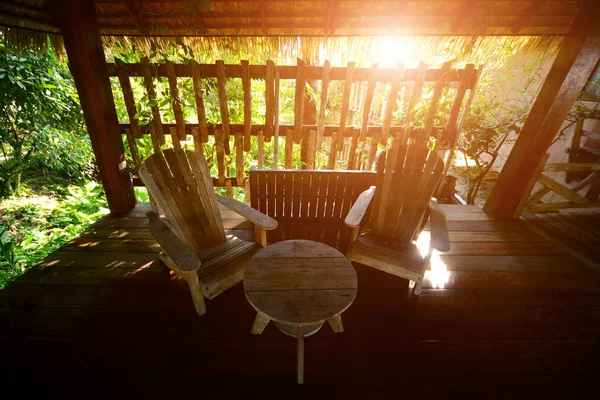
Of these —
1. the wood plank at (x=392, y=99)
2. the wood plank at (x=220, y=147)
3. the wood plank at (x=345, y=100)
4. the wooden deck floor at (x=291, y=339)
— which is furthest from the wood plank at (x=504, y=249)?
the wood plank at (x=220, y=147)

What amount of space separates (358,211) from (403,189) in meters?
0.59

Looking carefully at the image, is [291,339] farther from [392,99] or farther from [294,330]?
[392,99]

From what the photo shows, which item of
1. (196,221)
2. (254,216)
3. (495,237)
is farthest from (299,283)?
(495,237)

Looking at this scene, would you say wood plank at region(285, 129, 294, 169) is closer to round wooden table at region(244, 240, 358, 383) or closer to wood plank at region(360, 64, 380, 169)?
wood plank at region(360, 64, 380, 169)

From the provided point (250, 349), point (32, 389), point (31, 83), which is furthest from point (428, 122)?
point (31, 83)

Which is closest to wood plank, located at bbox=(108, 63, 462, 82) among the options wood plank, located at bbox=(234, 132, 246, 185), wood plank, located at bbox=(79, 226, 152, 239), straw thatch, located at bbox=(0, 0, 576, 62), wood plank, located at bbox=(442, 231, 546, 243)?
→ straw thatch, located at bbox=(0, 0, 576, 62)

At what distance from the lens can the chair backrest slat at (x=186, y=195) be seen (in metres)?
1.88

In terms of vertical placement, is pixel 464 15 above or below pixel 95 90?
above

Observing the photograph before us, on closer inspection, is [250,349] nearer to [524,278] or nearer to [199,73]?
[524,278]

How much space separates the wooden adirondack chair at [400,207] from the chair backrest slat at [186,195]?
3.80ft

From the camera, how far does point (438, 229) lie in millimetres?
1860

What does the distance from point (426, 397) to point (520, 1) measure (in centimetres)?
338

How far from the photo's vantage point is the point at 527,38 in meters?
2.69

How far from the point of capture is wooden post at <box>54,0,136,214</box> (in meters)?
2.13
